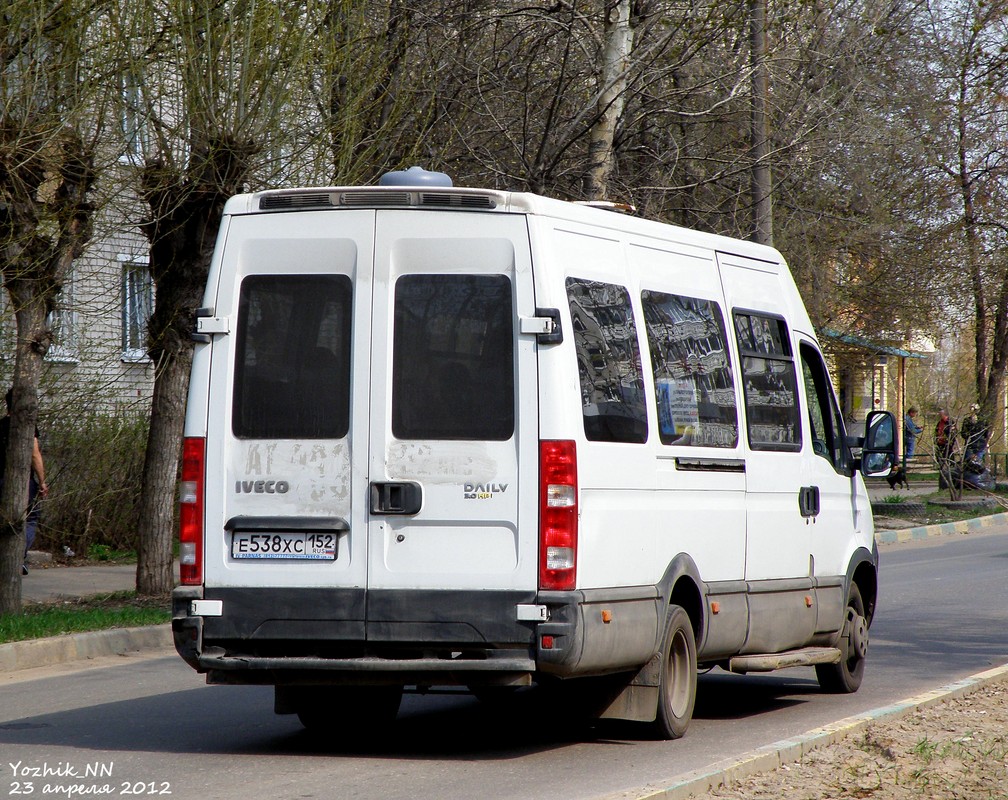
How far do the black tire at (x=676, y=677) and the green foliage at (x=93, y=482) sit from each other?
1183 cm

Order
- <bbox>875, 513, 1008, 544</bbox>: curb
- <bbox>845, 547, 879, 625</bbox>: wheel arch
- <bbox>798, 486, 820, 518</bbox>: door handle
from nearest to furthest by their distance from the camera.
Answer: <bbox>798, 486, 820, 518</bbox>: door handle < <bbox>845, 547, 879, 625</bbox>: wheel arch < <bbox>875, 513, 1008, 544</bbox>: curb

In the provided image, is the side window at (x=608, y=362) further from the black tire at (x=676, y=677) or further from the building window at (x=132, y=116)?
the building window at (x=132, y=116)

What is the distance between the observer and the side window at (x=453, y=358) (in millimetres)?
6535

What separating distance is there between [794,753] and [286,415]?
2.72 meters

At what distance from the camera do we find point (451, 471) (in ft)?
21.4

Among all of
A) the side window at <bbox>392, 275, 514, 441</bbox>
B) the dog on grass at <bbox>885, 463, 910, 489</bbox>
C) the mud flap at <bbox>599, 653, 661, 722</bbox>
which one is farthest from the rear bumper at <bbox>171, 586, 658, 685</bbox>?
the dog on grass at <bbox>885, 463, 910, 489</bbox>

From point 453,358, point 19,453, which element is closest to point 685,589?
point 453,358

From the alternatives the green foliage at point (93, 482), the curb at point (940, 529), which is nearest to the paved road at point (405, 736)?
the green foliage at point (93, 482)

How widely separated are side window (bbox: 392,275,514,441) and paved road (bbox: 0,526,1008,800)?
152 cm

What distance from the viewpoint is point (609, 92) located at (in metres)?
16.3

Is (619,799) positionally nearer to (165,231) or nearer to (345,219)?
(345,219)

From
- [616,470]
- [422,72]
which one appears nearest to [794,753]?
[616,470]

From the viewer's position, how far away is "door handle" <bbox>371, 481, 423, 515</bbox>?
21.4ft

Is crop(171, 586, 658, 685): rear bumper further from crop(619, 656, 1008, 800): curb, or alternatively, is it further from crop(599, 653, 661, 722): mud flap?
crop(619, 656, 1008, 800): curb
